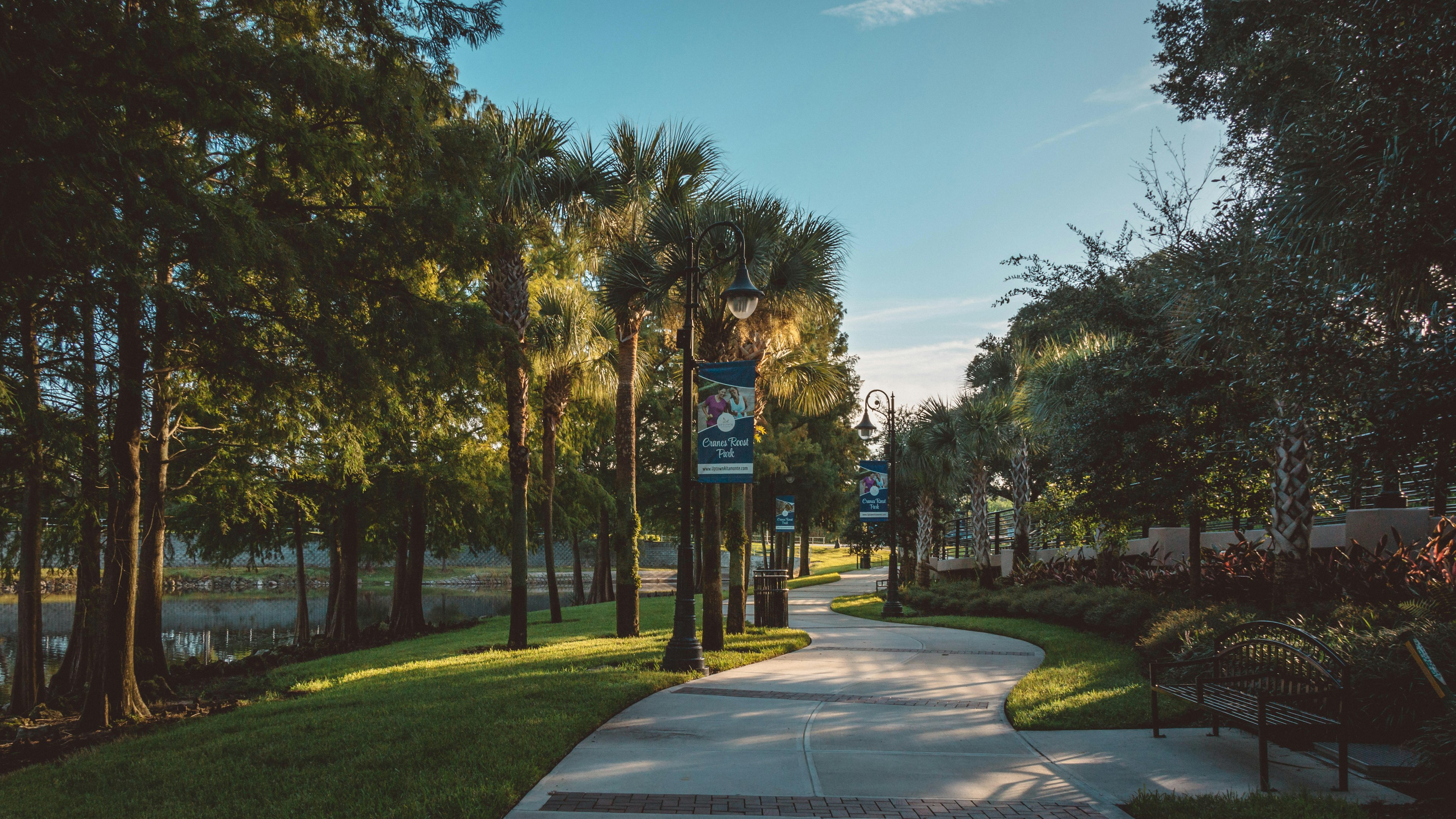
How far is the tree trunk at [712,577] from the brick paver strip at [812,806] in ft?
26.5

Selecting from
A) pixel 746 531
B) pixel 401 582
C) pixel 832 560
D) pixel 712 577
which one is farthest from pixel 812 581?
pixel 832 560

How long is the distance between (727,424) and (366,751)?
702 cm

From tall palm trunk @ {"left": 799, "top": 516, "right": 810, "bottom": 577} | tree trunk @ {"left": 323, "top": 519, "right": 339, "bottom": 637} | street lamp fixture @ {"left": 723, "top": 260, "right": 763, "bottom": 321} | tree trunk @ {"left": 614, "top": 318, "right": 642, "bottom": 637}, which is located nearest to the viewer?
street lamp fixture @ {"left": 723, "top": 260, "right": 763, "bottom": 321}

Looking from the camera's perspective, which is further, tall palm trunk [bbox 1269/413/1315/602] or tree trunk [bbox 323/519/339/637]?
tree trunk [bbox 323/519/339/637]

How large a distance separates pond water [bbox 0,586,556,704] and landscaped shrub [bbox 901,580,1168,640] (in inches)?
587

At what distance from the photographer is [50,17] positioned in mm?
6332

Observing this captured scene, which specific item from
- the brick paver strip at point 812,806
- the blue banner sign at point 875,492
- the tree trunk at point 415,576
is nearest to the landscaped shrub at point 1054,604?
the blue banner sign at point 875,492

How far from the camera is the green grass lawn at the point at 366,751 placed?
20.0 ft

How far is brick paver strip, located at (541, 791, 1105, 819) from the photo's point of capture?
5.65 metres

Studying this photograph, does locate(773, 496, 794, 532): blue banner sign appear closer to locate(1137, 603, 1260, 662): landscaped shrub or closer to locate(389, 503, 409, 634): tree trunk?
locate(389, 503, 409, 634): tree trunk

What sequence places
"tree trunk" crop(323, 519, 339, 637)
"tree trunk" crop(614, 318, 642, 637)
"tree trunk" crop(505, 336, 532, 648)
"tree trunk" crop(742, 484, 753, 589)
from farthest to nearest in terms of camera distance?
"tree trunk" crop(323, 519, 339, 637), "tree trunk" crop(614, 318, 642, 637), "tree trunk" crop(742, 484, 753, 589), "tree trunk" crop(505, 336, 532, 648)

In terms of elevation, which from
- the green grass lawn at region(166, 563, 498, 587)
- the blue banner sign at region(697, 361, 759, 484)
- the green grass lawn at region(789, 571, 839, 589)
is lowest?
the green grass lawn at region(166, 563, 498, 587)

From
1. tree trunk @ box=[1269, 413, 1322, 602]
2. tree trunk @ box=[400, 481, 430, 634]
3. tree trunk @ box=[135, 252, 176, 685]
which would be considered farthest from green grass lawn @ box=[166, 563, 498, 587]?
tree trunk @ box=[1269, 413, 1322, 602]

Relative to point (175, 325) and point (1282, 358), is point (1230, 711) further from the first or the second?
point (175, 325)
